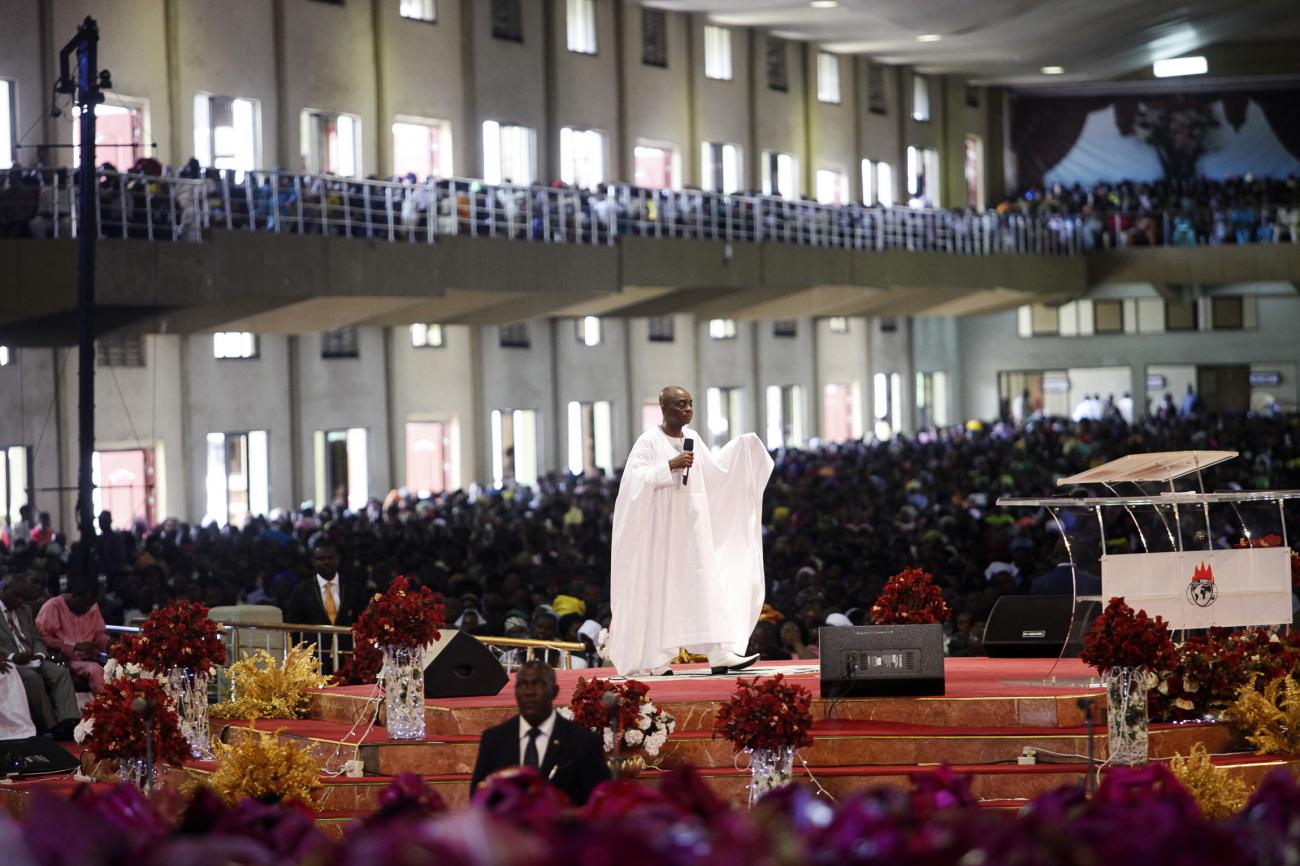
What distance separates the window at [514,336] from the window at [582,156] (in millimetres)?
2630

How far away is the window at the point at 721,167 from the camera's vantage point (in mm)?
38562

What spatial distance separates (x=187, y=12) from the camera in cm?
2711

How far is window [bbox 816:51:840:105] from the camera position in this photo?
1687 inches

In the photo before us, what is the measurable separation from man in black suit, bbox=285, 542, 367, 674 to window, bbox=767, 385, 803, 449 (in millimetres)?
27135

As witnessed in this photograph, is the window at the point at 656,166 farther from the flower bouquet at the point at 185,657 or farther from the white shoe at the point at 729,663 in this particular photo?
the flower bouquet at the point at 185,657

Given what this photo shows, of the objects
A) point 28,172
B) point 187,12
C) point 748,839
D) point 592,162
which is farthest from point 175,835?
point 592,162

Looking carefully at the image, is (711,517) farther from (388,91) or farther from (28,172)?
(388,91)

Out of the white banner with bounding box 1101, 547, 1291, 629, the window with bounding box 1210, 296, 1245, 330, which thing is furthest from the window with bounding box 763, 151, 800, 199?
the white banner with bounding box 1101, 547, 1291, 629

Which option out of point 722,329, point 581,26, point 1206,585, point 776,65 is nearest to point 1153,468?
point 1206,585

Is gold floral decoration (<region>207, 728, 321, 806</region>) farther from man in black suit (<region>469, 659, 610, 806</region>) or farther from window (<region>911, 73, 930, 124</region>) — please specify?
window (<region>911, 73, 930, 124</region>)

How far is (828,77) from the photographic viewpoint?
43.3 metres

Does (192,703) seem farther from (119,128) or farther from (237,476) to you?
(237,476)

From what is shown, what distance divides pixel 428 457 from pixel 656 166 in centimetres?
832

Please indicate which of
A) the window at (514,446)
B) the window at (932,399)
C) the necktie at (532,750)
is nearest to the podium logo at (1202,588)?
the necktie at (532,750)
